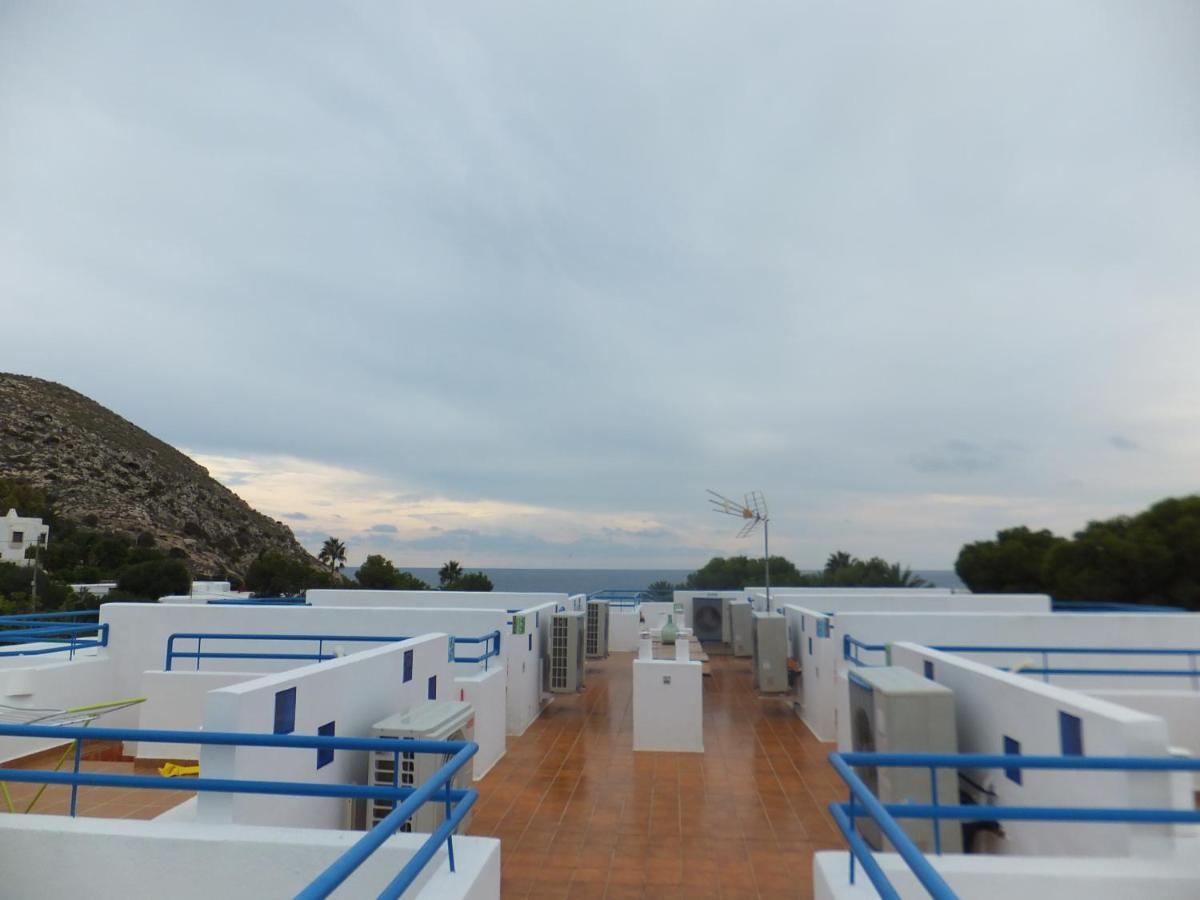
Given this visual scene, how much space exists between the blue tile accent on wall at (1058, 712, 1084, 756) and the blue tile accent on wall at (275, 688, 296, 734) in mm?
3991

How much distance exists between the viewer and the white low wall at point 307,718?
3246 millimetres

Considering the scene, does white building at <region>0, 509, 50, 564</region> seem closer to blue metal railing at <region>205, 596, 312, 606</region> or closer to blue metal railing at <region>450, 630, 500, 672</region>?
blue metal railing at <region>205, 596, 312, 606</region>

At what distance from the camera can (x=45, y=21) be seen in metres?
7.89

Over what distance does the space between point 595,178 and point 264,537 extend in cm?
6063

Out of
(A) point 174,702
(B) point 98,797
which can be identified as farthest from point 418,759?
(A) point 174,702

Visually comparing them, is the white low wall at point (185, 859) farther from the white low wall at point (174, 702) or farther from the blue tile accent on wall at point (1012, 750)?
the white low wall at point (174, 702)

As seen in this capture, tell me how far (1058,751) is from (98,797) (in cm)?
760

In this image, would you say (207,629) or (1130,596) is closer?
(207,629)

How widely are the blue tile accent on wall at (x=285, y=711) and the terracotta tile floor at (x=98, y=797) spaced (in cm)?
290

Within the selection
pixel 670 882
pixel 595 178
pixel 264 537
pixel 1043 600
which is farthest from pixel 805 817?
pixel 264 537

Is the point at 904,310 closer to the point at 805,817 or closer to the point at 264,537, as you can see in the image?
the point at 805,817

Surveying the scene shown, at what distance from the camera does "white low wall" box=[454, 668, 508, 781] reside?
6.95 m

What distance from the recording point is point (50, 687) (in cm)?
741

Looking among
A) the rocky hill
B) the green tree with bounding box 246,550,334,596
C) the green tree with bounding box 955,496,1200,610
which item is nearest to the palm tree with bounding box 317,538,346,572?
the rocky hill
